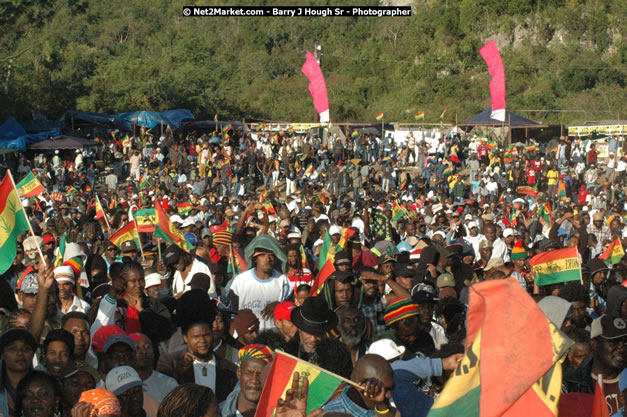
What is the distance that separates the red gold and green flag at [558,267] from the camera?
913cm

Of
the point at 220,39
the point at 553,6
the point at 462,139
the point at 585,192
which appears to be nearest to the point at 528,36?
the point at 553,6

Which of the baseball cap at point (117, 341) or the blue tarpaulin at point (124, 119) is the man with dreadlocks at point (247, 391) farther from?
the blue tarpaulin at point (124, 119)

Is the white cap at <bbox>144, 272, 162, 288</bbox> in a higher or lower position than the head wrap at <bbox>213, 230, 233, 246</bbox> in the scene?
higher

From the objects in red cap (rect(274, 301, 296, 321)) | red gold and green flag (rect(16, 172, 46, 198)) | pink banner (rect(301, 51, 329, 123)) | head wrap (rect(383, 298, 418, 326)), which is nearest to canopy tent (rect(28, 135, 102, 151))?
pink banner (rect(301, 51, 329, 123))

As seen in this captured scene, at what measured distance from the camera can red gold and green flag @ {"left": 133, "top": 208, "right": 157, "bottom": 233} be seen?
11.8 metres

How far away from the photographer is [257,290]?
754 cm

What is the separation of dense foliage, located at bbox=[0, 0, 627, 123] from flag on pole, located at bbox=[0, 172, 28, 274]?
81.6 feet

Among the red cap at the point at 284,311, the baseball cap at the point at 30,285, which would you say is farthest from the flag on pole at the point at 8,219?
the red cap at the point at 284,311

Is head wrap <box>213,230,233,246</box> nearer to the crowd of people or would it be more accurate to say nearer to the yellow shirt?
the crowd of people

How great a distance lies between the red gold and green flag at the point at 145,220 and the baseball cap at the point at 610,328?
24.3ft

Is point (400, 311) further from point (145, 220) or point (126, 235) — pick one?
point (145, 220)

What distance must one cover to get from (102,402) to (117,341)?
1290mm

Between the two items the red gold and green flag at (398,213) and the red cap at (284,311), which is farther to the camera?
the red gold and green flag at (398,213)

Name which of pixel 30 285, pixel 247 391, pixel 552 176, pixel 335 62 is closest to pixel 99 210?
pixel 30 285
